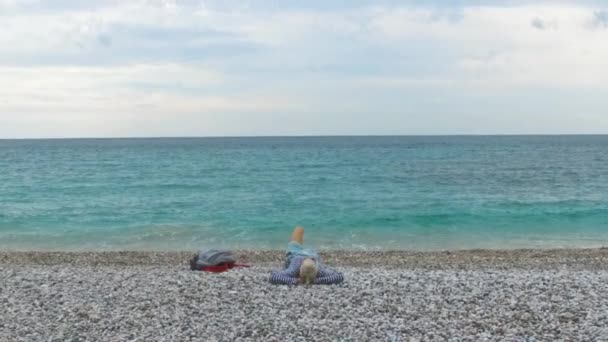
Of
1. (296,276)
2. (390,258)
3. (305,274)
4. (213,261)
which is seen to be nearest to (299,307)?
(305,274)

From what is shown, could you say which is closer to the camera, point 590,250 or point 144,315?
point 144,315

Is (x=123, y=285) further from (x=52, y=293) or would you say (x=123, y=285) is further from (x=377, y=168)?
(x=377, y=168)

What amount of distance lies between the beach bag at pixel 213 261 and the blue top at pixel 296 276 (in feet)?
5.42

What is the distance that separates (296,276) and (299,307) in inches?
63.3

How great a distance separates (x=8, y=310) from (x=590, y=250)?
1386 cm

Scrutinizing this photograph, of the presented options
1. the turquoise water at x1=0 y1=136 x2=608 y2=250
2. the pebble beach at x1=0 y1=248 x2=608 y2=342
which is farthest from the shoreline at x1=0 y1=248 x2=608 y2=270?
the pebble beach at x1=0 y1=248 x2=608 y2=342

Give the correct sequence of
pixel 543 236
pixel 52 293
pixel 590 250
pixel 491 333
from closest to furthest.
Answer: pixel 491 333
pixel 52 293
pixel 590 250
pixel 543 236

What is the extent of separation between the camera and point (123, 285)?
953 centimetres

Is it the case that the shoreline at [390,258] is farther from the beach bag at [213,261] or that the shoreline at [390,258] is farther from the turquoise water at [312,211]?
the beach bag at [213,261]

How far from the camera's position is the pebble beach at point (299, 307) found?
24.2 ft

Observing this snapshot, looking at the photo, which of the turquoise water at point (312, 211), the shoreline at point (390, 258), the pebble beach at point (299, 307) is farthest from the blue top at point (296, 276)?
the turquoise water at point (312, 211)

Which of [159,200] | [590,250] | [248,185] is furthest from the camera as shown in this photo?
[248,185]

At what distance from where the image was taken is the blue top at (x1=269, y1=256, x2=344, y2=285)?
31.8 ft

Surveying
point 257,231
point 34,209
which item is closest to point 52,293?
point 257,231
